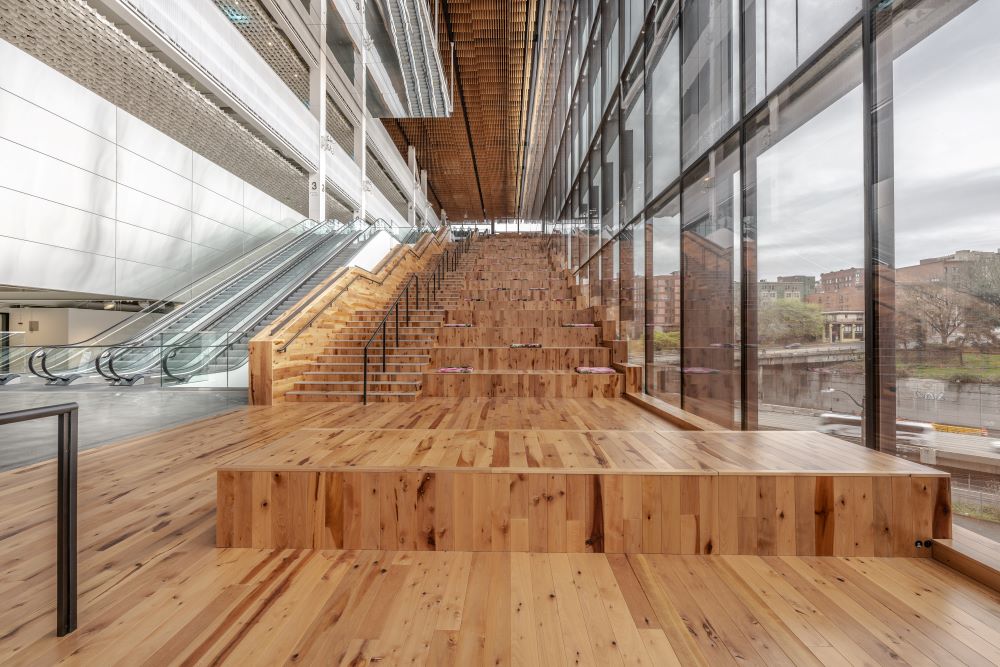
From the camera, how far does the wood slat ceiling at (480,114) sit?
12.3m

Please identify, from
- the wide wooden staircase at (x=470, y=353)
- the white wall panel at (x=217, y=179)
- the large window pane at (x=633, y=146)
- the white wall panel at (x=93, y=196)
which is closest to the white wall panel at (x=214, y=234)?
the white wall panel at (x=93, y=196)

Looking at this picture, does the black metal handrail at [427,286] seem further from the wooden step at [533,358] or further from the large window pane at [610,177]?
the large window pane at [610,177]

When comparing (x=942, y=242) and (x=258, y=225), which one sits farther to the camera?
(x=258, y=225)

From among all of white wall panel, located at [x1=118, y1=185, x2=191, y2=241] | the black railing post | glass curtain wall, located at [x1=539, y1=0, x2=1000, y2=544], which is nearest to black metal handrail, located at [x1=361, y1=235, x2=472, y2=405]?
glass curtain wall, located at [x1=539, y1=0, x2=1000, y2=544]

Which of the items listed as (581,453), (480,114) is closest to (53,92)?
(581,453)

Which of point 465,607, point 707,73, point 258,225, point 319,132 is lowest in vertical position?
point 465,607

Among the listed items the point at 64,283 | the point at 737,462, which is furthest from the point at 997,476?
the point at 64,283

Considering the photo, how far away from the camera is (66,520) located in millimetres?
1346

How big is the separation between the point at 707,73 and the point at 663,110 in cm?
94

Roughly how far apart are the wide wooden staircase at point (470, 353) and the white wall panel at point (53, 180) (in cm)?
436

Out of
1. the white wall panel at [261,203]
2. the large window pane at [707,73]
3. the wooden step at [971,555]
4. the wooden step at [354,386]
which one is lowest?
the wooden step at [971,555]

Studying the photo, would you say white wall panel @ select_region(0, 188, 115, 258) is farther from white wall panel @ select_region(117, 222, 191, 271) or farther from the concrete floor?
the concrete floor

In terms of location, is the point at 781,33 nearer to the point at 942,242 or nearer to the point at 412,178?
the point at 942,242

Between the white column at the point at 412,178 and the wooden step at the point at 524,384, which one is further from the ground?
the white column at the point at 412,178
